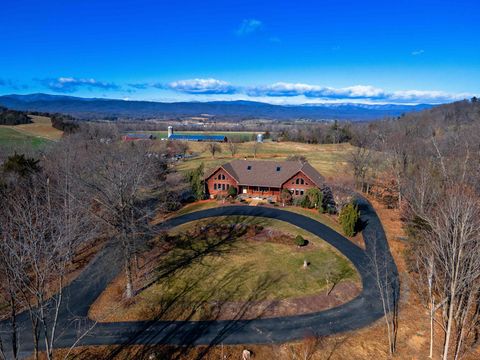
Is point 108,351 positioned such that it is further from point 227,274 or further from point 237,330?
point 227,274

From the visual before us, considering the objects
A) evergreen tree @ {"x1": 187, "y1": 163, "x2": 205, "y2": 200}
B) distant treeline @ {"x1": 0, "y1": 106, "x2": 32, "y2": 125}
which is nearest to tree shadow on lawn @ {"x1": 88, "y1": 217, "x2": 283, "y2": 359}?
evergreen tree @ {"x1": 187, "y1": 163, "x2": 205, "y2": 200}

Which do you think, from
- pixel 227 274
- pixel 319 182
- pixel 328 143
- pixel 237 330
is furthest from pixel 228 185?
pixel 328 143

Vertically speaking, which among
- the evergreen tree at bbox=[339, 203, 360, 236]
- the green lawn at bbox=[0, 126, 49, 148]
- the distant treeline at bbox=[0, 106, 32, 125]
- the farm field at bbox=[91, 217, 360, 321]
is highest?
the distant treeline at bbox=[0, 106, 32, 125]

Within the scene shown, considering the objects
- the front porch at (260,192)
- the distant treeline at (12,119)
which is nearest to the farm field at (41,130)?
the distant treeline at (12,119)

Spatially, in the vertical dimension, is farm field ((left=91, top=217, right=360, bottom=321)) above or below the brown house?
below

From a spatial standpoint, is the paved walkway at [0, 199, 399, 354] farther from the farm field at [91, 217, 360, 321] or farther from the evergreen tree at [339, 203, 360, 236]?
the evergreen tree at [339, 203, 360, 236]
